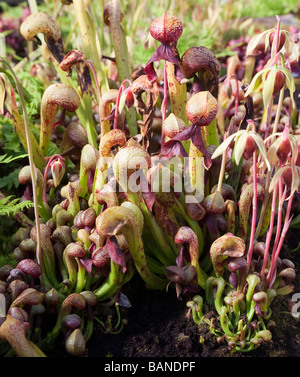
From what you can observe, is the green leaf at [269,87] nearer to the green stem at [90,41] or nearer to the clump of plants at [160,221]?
the clump of plants at [160,221]

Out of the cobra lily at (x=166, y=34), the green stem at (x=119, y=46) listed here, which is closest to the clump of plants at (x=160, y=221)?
the cobra lily at (x=166, y=34)

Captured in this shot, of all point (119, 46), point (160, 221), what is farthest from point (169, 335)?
point (119, 46)

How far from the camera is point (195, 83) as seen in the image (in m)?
1.59

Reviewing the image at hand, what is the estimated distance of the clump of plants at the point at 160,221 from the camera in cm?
138

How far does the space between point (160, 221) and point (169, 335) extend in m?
0.41

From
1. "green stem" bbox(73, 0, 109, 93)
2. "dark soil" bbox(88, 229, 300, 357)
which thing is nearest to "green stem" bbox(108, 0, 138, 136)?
"green stem" bbox(73, 0, 109, 93)

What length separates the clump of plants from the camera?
4.51ft

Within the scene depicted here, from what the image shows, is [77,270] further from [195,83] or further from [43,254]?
[195,83]

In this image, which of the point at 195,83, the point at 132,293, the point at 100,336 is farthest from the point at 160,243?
the point at 195,83

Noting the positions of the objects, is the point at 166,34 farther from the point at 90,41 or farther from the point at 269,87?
the point at 90,41

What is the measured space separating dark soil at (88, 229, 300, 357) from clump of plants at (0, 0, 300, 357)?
0.04 metres

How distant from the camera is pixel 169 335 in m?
1.51
